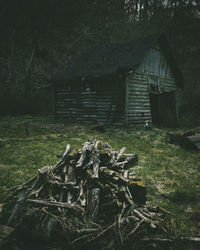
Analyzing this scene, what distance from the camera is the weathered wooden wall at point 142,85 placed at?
1311 centimetres

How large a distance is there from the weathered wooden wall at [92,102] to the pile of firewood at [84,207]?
10047 millimetres

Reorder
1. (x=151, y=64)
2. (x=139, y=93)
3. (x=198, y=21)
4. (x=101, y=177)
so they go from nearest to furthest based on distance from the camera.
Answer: (x=101, y=177) < (x=139, y=93) < (x=151, y=64) < (x=198, y=21)

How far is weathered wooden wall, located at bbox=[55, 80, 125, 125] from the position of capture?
13172 mm

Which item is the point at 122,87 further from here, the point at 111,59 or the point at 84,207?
the point at 84,207

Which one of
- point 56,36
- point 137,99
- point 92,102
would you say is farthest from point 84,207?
point 56,36

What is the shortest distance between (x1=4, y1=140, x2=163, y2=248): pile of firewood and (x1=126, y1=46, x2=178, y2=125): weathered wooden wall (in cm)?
1005

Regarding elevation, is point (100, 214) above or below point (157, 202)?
above

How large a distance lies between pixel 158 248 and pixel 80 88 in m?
13.9

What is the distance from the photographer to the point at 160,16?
2597 cm

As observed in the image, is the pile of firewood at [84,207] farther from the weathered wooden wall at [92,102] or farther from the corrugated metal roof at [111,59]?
the corrugated metal roof at [111,59]

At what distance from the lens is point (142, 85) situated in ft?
46.1

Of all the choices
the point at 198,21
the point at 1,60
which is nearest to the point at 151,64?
the point at 198,21

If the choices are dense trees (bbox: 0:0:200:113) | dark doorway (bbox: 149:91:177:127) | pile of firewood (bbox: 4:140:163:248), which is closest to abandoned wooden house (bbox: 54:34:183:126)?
dark doorway (bbox: 149:91:177:127)

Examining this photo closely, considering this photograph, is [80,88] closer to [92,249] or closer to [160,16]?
[92,249]
